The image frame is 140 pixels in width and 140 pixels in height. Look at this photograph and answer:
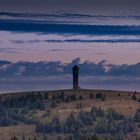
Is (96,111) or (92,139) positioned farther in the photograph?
(96,111)

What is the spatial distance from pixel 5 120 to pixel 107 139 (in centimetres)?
602

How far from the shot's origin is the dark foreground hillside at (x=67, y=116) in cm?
4531

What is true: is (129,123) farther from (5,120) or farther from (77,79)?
(5,120)

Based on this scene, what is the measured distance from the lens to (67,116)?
46.8 meters

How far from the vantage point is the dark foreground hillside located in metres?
45.3

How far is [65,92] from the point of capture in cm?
4569

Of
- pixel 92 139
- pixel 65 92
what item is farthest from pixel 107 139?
pixel 65 92

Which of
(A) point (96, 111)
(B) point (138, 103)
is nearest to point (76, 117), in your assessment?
(A) point (96, 111)

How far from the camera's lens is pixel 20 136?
46.2 metres

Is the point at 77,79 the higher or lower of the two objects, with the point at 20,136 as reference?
higher

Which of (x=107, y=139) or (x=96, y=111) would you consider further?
(x=96, y=111)

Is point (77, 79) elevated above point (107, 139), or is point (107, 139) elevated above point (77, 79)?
point (77, 79)

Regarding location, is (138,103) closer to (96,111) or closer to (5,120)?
(96,111)

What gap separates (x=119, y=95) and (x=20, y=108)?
19.6 feet
